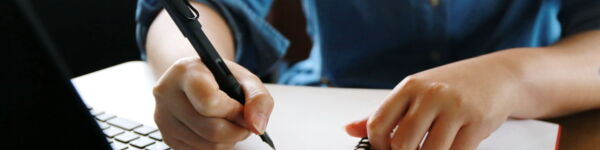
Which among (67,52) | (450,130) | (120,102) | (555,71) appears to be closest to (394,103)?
(450,130)

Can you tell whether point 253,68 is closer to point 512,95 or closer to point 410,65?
point 410,65

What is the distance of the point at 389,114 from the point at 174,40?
0.89ft

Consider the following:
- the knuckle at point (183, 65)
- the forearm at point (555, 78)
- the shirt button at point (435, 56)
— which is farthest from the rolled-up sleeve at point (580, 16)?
the knuckle at point (183, 65)

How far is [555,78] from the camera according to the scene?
1.38 feet

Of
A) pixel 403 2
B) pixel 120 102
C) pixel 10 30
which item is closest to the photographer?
pixel 10 30

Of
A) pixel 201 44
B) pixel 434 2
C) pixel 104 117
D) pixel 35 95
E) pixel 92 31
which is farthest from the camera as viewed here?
pixel 92 31

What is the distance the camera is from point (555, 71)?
0.42 metres

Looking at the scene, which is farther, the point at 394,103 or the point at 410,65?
the point at 410,65

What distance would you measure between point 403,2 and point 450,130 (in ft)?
1.00

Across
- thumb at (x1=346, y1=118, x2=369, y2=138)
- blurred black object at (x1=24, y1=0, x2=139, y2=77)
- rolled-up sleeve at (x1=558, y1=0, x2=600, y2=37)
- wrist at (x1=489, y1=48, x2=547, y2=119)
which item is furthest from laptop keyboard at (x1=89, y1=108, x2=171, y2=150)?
blurred black object at (x1=24, y1=0, x2=139, y2=77)

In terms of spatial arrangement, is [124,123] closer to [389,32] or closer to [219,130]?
[219,130]

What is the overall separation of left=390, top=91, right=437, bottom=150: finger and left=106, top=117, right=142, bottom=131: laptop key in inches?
7.9

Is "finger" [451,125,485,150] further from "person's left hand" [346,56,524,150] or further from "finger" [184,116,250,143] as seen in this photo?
"finger" [184,116,250,143]

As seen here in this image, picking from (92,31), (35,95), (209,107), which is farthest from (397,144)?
(92,31)
